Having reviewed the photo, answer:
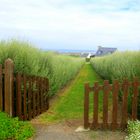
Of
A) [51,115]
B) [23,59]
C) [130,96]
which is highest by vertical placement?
[23,59]

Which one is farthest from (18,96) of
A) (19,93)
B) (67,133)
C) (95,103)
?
(95,103)

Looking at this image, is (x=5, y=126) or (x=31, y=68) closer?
(x=5, y=126)

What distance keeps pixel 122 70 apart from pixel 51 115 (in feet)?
9.50

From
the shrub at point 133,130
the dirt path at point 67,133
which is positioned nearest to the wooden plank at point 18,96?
the dirt path at point 67,133

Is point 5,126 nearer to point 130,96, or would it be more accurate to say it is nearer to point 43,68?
point 130,96

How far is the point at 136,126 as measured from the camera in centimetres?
766

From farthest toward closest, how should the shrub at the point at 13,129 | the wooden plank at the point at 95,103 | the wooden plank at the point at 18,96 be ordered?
the wooden plank at the point at 18,96 < the wooden plank at the point at 95,103 < the shrub at the point at 13,129

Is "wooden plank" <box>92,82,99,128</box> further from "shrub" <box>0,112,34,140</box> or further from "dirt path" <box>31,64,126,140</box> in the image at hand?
"shrub" <box>0,112,34,140</box>

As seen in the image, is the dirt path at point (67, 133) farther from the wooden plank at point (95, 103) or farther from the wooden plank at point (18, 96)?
the wooden plank at point (18, 96)

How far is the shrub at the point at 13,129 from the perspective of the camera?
746 centimetres

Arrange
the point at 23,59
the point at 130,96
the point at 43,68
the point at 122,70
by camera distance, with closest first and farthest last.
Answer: the point at 130,96
the point at 23,59
the point at 122,70
the point at 43,68

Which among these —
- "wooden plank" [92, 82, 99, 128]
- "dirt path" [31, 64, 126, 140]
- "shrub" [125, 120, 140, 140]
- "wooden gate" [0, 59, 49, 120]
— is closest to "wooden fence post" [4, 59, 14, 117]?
"wooden gate" [0, 59, 49, 120]

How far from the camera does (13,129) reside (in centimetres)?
782

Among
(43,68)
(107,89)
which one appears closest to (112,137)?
(107,89)
